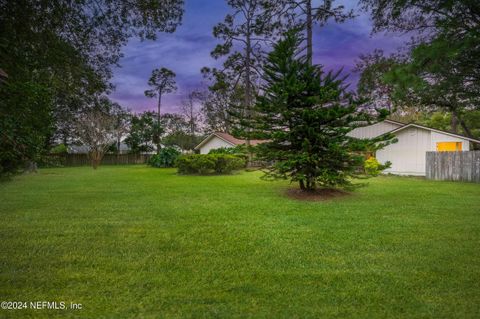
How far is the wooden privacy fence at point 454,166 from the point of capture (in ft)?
41.0

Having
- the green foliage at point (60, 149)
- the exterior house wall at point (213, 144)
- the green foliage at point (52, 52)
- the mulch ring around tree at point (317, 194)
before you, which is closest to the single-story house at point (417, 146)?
the mulch ring around tree at point (317, 194)

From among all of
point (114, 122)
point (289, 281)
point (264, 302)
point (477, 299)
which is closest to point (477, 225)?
point (477, 299)

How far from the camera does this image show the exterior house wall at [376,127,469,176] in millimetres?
15922

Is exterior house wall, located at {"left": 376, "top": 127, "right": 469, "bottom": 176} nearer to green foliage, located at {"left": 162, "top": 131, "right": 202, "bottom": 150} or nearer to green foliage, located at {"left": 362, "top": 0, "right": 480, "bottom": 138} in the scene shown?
green foliage, located at {"left": 362, "top": 0, "right": 480, "bottom": 138}

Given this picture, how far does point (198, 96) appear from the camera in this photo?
40000 millimetres

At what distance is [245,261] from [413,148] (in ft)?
53.9

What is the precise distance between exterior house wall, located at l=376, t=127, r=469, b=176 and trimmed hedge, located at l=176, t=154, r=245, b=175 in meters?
9.62

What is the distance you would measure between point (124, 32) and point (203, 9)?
15.4ft

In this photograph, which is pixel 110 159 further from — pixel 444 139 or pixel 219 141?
pixel 444 139

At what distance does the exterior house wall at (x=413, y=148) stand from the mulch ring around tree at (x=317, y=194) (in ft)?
32.3

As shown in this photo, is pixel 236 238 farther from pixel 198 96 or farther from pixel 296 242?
pixel 198 96

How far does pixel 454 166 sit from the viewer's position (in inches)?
515

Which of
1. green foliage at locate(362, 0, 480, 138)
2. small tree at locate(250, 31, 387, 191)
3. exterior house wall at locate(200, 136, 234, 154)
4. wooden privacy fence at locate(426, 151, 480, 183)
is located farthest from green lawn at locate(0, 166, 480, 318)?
exterior house wall at locate(200, 136, 234, 154)

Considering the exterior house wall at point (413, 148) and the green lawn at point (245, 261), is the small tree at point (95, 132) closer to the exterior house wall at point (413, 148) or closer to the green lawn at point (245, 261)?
the green lawn at point (245, 261)
